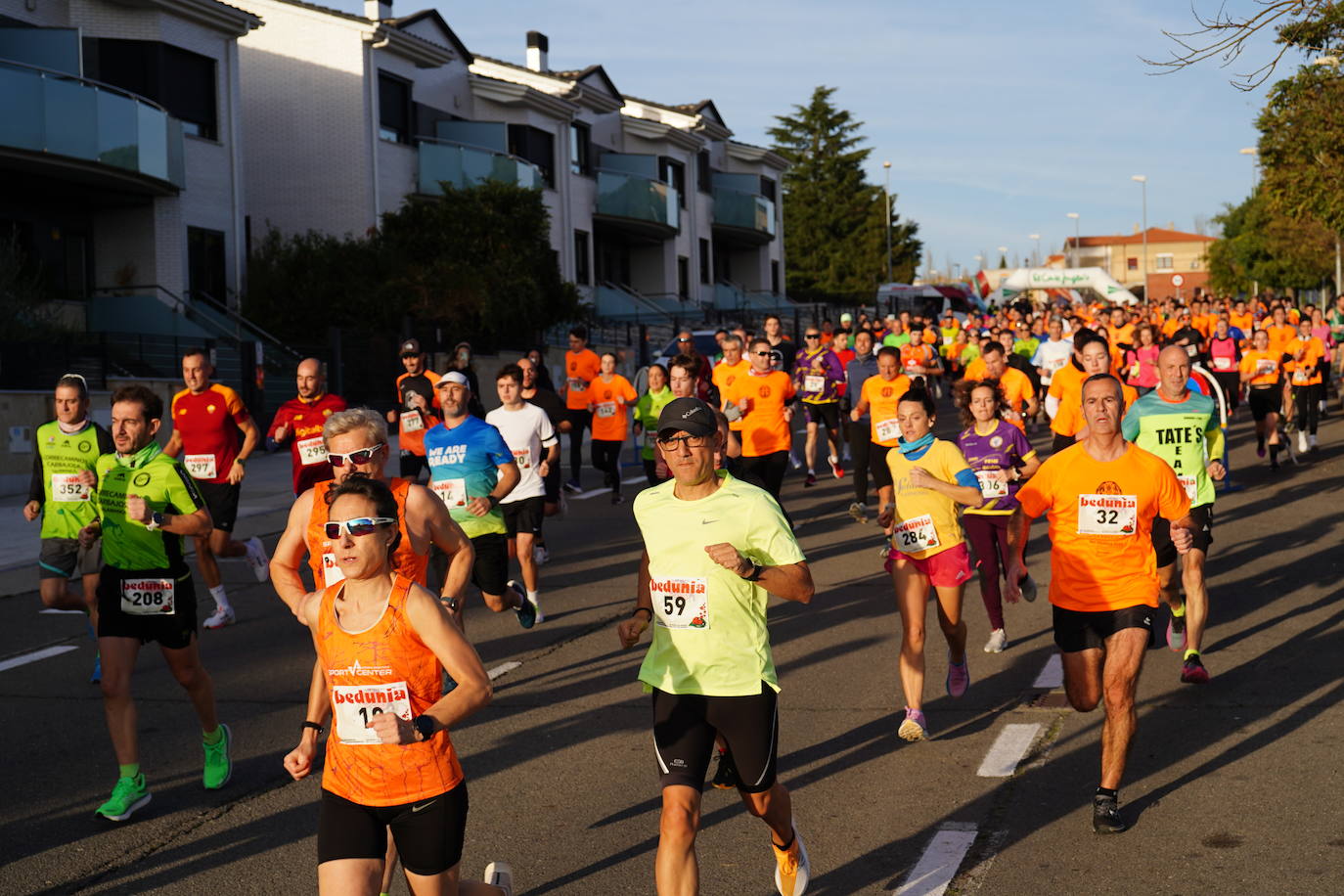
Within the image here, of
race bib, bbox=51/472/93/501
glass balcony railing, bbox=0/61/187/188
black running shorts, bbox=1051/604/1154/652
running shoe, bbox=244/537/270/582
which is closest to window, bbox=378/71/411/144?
glass balcony railing, bbox=0/61/187/188

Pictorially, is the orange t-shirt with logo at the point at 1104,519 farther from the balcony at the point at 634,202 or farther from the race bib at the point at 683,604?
the balcony at the point at 634,202

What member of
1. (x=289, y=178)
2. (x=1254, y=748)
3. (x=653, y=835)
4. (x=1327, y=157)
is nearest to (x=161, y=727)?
(x=653, y=835)

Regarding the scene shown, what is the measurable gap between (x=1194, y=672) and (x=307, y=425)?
5898 millimetres

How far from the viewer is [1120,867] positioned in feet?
17.4

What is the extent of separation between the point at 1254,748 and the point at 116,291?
979 inches

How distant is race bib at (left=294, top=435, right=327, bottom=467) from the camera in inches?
408

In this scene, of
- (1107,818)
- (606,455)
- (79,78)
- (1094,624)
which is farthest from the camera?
(79,78)

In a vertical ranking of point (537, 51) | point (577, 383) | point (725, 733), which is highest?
point (537, 51)

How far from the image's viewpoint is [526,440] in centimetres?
1062

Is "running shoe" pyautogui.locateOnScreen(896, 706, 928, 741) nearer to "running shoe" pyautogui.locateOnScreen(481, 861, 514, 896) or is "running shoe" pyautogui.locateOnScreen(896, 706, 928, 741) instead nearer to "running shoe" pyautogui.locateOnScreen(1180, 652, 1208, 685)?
"running shoe" pyautogui.locateOnScreen(1180, 652, 1208, 685)

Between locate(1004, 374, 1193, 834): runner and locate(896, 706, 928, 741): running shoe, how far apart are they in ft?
3.46

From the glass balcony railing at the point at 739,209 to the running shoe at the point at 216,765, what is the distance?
49370mm

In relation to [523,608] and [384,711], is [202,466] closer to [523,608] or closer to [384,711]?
[523,608]

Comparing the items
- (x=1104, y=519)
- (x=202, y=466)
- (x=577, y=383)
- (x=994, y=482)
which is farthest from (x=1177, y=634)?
(x=577, y=383)
